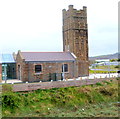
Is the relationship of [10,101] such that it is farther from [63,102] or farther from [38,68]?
[38,68]

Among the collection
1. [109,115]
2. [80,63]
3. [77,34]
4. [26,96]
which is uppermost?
[77,34]

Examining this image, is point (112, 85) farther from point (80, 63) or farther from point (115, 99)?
point (80, 63)

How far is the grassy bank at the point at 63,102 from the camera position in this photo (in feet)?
58.7

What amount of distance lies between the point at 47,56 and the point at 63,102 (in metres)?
9.75

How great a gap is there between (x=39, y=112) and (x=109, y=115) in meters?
6.15

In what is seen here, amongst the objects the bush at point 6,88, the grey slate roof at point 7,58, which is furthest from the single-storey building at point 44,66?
the bush at point 6,88

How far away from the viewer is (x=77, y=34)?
31391 mm

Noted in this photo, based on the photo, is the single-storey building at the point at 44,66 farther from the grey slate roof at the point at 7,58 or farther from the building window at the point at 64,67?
the grey slate roof at the point at 7,58

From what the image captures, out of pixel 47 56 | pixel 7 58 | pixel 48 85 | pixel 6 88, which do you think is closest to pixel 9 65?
pixel 7 58

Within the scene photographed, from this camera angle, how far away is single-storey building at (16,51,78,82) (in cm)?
2592

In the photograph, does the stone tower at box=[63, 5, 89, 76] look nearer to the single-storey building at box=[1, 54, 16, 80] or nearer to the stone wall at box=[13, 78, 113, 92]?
the stone wall at box=[13, 78, 113, 92]

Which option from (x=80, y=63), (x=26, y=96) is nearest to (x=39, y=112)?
(x=26, y=96)

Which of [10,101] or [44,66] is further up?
[44,66]

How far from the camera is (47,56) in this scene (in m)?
28.2
